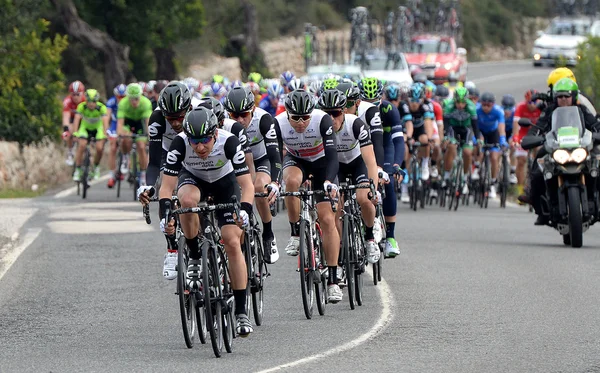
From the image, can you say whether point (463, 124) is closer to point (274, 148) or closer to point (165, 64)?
point (274, 148)

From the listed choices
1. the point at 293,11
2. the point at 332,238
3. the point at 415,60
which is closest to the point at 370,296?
the point at 332,238

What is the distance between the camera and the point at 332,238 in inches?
480

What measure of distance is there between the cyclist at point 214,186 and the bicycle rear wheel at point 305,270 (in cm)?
110

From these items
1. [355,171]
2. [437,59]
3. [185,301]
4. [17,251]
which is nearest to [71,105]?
[17,251]

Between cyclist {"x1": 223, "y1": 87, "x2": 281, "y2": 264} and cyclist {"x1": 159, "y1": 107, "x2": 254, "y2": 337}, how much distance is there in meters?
1.98

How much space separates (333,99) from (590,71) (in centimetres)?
Answer: 3317

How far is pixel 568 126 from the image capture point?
1730 cm

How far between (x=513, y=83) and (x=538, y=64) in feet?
20.1

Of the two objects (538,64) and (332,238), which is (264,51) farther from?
(332,238)

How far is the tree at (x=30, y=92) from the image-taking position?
96.4ft

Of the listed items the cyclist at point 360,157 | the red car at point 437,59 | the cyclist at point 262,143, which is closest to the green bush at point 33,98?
the cyclist at point 262,143

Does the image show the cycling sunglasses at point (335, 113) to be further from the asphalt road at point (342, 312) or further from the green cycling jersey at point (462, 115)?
the green cycling jersey at point (462, 115)

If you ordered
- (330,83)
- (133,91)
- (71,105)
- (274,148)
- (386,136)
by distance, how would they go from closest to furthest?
(274,148) → (330,83) → (386,136) → (133,91) → (71,105)

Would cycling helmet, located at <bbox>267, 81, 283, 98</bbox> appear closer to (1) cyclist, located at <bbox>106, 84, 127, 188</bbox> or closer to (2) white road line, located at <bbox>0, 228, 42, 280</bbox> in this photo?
(1) cyclist, located at <bbox>106, 84, 127, 188</bbox>
